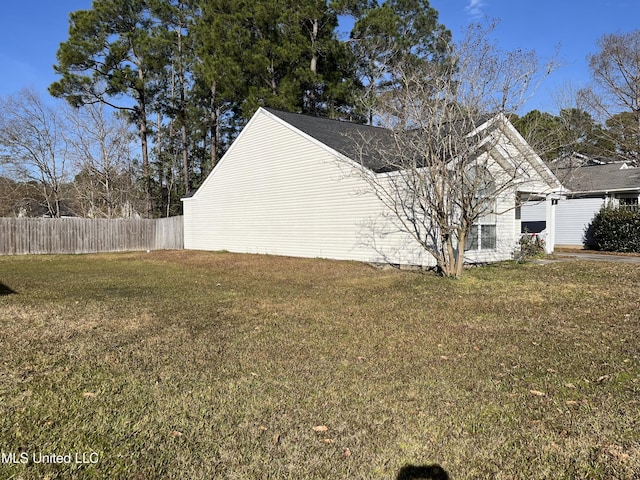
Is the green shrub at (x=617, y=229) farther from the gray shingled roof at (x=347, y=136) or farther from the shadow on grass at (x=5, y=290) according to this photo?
the shadow on grass at (x=5, y=290)

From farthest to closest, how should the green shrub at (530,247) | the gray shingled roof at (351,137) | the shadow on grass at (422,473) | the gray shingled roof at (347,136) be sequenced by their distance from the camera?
the green shrub at (530,247)
the gray shingled roof at (347,136)
the gray shingled roof at (351,137)
the shadow on grass at (422,473)

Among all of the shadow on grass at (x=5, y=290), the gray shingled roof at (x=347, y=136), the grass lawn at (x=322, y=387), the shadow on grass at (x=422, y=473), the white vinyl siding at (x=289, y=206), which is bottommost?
the shadow on grass at (x=422, y=473)

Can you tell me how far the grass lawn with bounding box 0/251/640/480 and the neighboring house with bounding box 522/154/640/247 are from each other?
12222 millimetres

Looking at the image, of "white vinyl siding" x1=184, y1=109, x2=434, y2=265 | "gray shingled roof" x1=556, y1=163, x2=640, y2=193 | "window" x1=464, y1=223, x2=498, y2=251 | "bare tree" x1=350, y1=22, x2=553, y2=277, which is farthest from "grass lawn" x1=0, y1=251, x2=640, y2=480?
"gray shingled roof" x1=556, y1=163, x2=640, y2=193

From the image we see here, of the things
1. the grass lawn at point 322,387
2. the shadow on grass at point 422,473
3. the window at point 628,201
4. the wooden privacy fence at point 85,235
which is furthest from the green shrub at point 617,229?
the wooden privacy fence at point 85,235

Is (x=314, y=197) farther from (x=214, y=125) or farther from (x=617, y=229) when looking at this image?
(x=214, y=125)

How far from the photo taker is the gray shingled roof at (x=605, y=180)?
669 inches

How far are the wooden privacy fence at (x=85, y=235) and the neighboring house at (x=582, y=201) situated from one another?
1702 cm

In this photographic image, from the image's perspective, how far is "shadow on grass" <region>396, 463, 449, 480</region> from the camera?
2.35m

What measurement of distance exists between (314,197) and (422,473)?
11.8m

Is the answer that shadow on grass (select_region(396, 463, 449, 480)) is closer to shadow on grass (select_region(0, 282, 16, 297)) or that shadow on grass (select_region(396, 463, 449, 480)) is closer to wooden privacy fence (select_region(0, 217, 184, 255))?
shadow on grass (select_region(0, 282, 16, 297))

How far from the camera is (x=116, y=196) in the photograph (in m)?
29.4

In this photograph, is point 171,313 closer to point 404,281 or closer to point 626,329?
point 404,281

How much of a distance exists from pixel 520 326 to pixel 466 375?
83.9 inches
